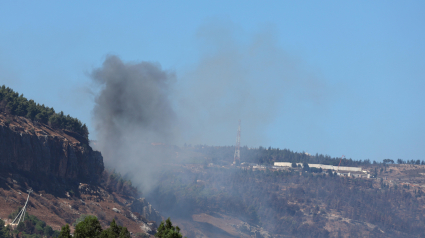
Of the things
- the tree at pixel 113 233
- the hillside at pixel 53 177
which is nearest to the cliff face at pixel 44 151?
the hillside at pixel 53 177

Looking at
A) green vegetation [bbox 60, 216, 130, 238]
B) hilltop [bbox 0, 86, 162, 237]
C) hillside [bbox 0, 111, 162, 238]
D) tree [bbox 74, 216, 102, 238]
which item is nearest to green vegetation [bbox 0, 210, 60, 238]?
hilltop [bbox 0, 86, 162, 237]

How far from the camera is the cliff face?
136625 millimetres

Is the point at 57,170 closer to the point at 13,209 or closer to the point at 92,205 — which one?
the point at 92,205

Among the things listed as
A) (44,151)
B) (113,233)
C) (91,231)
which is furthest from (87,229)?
(44,151)

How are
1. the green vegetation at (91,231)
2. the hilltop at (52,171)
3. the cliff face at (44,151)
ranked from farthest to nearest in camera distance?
the cliff face at (44,151)
the hilltop at (52,171)
the green vegetation at (91,231)

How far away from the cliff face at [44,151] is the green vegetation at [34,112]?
8.32 feet

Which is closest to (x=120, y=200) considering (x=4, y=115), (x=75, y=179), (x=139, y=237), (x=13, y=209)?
(x=75, y=179)

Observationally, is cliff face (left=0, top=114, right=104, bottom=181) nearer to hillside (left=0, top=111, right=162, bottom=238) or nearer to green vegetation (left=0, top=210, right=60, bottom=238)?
hillside (left=0, top=111, right=162, bottom=238)

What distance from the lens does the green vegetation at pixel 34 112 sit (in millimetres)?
152363

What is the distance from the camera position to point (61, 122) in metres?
173

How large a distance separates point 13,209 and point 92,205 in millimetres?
35674

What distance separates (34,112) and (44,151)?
17576 millimetres

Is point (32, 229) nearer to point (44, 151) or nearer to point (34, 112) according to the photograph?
point (44, 151)

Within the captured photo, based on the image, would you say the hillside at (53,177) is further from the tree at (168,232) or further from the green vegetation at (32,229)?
the tree at (168,232)
